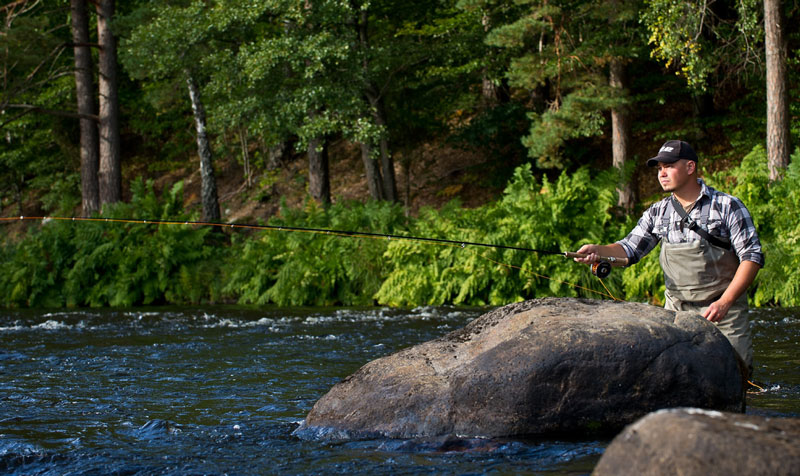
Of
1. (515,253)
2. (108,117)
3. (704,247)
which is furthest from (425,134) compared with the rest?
(704,247)

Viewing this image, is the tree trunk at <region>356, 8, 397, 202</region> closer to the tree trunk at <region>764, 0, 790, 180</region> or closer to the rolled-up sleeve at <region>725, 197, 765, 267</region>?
the tree trunk at <region>764, 0, 790, 180</region>

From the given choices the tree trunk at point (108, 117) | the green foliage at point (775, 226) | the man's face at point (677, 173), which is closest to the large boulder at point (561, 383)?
the man's face at point (677, 173)

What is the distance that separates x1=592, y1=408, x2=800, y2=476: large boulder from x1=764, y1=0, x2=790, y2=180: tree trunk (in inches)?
425

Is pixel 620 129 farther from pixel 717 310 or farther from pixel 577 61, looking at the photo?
pixel 717 310

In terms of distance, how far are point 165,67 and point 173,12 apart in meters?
1.11

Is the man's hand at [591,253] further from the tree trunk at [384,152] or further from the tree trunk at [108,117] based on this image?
the tree trunk at [108,117]

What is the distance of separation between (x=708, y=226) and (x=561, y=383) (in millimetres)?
1397

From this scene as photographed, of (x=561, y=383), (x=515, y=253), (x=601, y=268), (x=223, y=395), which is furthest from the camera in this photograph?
(x=515, y=253)

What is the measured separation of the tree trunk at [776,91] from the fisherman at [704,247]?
8298 mm

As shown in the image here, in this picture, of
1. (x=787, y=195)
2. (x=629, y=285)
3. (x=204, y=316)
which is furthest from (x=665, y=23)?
(x=204, y=316)

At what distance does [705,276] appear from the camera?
524 centimetres

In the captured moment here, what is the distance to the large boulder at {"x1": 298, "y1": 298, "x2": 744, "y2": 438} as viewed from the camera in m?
4.73

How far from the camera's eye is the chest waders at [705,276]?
5172 millimetres

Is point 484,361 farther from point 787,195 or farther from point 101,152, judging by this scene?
point 101,152
